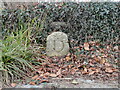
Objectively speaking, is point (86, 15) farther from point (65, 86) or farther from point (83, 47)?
point (65, 86)

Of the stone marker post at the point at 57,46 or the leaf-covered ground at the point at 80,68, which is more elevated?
the stone marker post at the point at 57,46

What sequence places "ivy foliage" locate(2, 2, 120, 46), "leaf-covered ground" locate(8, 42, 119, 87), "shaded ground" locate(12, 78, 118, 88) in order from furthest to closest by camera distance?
"ivy foliage" locate(2, 2, 120, 46), "leaf-covered ground" locate(8, 42, 119, 87), "shaded ground" locate(12, 78, 118, 88)

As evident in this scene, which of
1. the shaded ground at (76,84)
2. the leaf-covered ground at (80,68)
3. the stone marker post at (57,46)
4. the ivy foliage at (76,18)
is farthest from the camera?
the ivy foliage at (76,18)

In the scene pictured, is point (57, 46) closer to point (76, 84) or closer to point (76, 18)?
point (76, 18)

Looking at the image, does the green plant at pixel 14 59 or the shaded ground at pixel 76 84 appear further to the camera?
the green plant at pixel 14 59

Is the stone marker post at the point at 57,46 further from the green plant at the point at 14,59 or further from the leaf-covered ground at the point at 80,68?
the green plant at the point at 14,59

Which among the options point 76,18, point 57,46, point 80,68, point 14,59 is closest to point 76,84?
point 80,68

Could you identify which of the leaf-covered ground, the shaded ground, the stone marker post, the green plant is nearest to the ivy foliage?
the leaf-covered ground

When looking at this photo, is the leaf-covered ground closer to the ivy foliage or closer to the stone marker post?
the stone marker post

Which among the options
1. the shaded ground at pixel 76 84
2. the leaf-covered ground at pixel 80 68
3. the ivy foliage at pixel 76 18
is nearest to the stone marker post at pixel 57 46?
the leaf-covered ground at pixel 80 68

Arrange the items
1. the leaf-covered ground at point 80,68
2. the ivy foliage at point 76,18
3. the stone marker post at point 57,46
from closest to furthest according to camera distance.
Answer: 1. the leaf-covered ground at point 80,68
2. the stone marker post at point 57,46
3. the ivy foliage at point 76,18

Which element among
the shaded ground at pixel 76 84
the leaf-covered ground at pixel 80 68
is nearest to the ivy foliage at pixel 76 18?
the leaf-covered ground at pixel 80 68

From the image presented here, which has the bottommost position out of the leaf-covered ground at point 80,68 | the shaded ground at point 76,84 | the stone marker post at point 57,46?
the shaded ground at point 76,84

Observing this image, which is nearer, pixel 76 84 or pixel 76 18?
pixel 76 84
